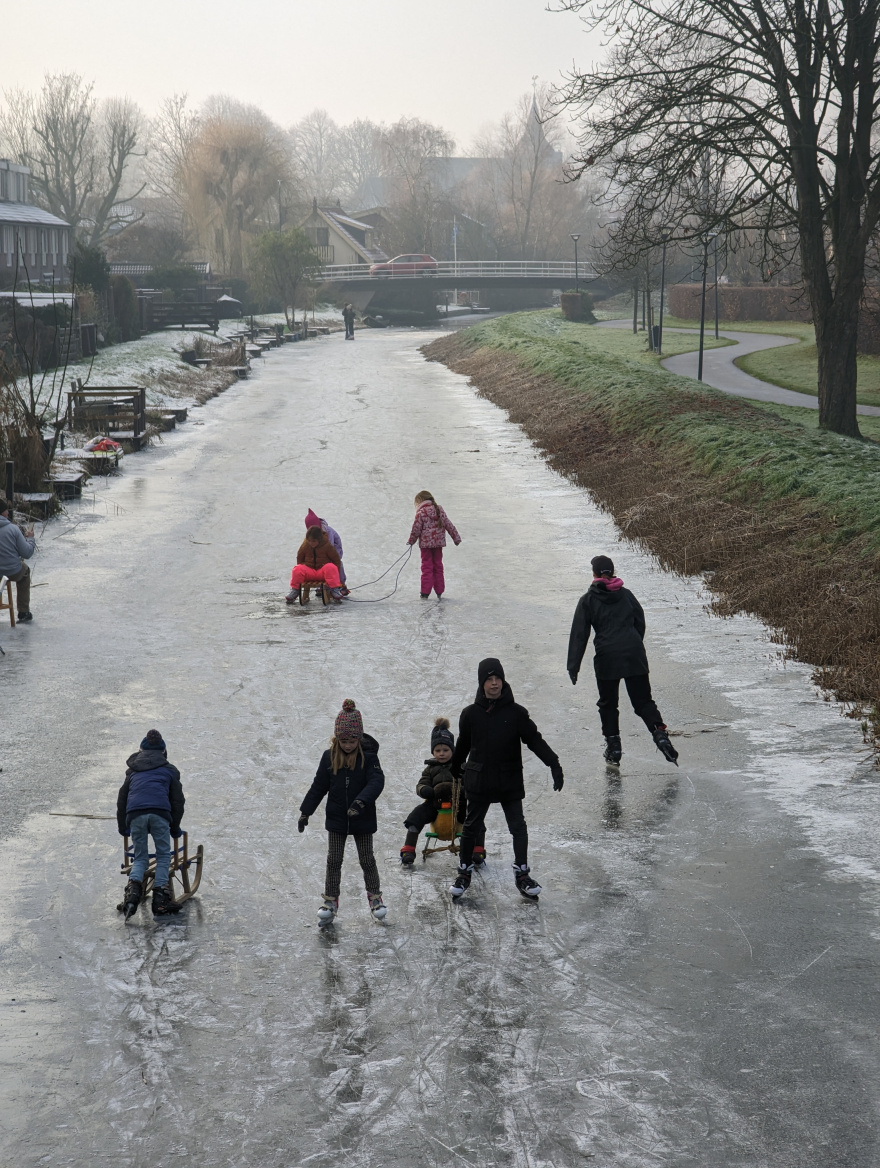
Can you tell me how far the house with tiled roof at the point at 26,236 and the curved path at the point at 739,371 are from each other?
98.6ft

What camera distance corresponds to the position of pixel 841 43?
942 inches

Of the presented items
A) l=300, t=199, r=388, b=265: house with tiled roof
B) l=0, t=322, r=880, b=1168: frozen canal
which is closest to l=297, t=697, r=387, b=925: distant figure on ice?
l=0, t=322, r=880, b=1168: frozen canal

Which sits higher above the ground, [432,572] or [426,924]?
[432,572]

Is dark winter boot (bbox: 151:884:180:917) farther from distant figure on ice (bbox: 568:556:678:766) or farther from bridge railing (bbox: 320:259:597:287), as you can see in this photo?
bridge railing (bbox: 320:259:597:287)

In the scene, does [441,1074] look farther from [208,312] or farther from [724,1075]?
[208,312]

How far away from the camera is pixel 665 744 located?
9.27 meters

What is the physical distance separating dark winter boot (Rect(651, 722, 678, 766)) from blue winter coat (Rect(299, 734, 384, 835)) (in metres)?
3.00

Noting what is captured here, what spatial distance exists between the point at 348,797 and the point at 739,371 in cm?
3601

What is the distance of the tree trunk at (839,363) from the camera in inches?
927

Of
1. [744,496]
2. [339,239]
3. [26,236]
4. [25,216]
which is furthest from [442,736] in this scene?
[339,239]

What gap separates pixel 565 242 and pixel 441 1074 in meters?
110

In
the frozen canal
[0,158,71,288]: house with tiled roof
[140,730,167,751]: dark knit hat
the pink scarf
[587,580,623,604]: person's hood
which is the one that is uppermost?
[0,158,71,288]: house with tiled roof

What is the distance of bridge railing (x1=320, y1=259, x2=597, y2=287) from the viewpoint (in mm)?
86438

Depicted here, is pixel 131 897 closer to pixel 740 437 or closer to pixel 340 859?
pixel 340 859
